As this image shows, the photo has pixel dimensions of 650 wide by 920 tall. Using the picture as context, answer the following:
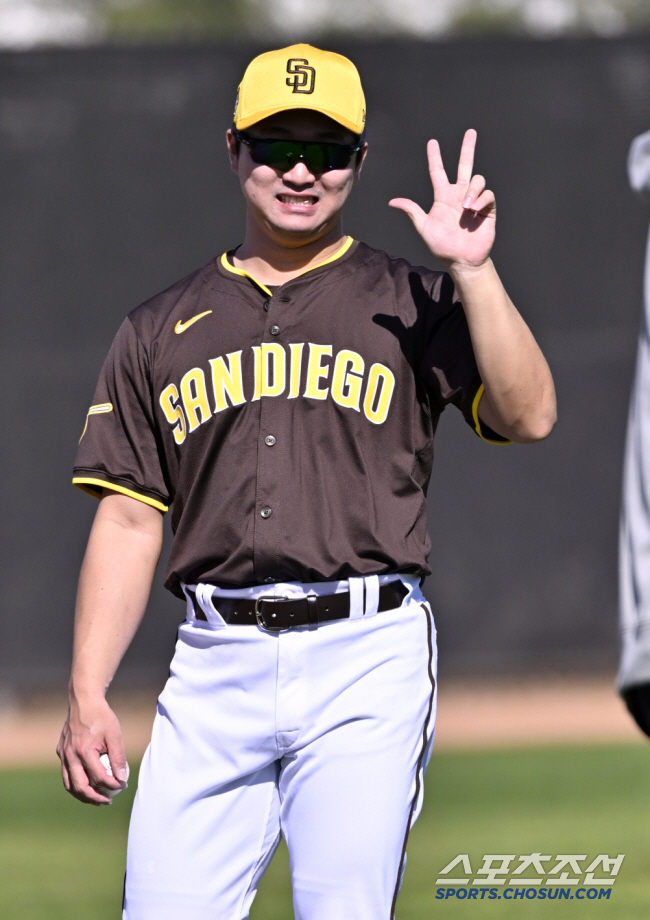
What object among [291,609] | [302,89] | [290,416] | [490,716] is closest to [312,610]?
[291,609]

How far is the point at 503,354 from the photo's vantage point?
2.21 m

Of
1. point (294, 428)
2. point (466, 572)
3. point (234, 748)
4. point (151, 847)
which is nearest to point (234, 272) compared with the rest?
point (294, 428)

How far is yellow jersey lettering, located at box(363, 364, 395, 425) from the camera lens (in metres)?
2.34

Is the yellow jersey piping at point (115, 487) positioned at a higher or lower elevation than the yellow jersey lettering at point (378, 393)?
lower

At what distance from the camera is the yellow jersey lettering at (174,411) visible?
7.94ft

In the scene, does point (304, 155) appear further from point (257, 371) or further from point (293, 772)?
point (293, 772)

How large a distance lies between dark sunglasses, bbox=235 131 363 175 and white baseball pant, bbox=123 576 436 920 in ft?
2.60

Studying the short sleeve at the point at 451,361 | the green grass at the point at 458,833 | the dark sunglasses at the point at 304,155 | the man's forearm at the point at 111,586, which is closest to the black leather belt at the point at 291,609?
the man's forearm at the point at 111,586

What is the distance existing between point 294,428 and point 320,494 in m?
0.13

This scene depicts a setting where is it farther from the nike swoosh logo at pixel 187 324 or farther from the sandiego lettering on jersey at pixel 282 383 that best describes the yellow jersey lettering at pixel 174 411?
the nike swoosh logo at pixel 187 324

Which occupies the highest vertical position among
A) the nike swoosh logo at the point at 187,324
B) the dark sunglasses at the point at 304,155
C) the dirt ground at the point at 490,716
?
the dark sunglasses at the point at 304,155

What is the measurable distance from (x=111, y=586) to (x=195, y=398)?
1.27 ft

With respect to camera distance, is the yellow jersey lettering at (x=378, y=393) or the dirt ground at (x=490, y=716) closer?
the yellow jersey lettering at (x=378, y=393)

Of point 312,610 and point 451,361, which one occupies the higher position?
point 451,361
